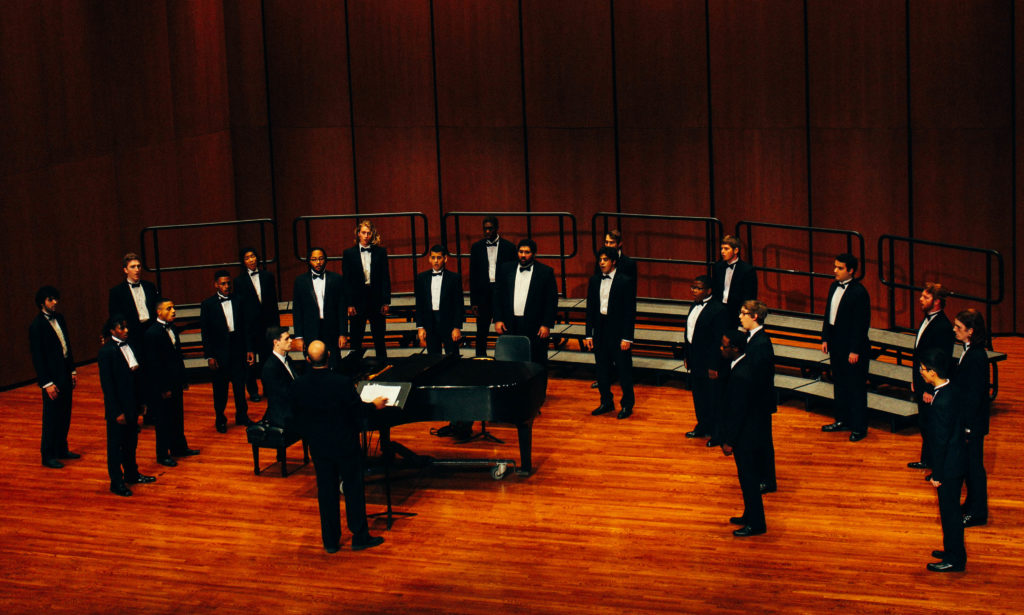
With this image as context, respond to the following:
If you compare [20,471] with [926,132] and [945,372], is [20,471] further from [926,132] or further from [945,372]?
[926,132]

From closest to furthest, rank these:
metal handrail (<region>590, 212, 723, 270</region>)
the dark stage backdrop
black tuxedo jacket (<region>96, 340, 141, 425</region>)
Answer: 1. black tuxedo jacket (<region>96, 340, 141, 425</region>)
2. metal handrail (<region>590, 212, 723, 270</region>)
3. the dark stage backdrop

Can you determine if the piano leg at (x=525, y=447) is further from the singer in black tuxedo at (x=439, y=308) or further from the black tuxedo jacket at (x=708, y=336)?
the singer in black tuxedo at (x=439, y=308)

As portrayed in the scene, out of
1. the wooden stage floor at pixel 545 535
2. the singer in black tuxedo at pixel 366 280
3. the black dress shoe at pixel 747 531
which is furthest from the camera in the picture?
the singer in black tuxedo at pixel 366 280

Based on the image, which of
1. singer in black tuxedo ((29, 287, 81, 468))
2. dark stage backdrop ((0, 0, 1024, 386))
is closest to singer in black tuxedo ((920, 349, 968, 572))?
dark stage backdrop ((0, 0, 1024, 386))

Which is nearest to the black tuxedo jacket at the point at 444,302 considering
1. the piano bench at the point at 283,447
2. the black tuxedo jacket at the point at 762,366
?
the piano bench at the point at 283,447

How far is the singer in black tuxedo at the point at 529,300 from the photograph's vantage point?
8938mm

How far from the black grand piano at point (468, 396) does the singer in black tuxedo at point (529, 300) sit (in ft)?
4.86

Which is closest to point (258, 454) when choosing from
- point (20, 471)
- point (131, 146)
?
point (20, 471)

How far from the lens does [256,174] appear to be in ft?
40.2

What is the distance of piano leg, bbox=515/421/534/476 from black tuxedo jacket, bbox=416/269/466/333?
176 centimetres

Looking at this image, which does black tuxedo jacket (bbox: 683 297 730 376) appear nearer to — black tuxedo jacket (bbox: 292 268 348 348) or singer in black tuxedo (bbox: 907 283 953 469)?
singer in black tuxedo (bbox: 907 283 953 469)

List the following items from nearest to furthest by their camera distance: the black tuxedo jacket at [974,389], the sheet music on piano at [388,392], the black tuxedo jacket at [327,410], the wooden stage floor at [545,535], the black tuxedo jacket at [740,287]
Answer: the wooden stage floor at [545,535] < the black tuxedo jacket at [974,389] < the black tuxedo jacket at [327,410] < the sheet music on piano at [388,392] < the black tuxedo jacket at [740,287]

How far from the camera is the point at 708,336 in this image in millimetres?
8031

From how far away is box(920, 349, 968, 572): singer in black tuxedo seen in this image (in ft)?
18.7
